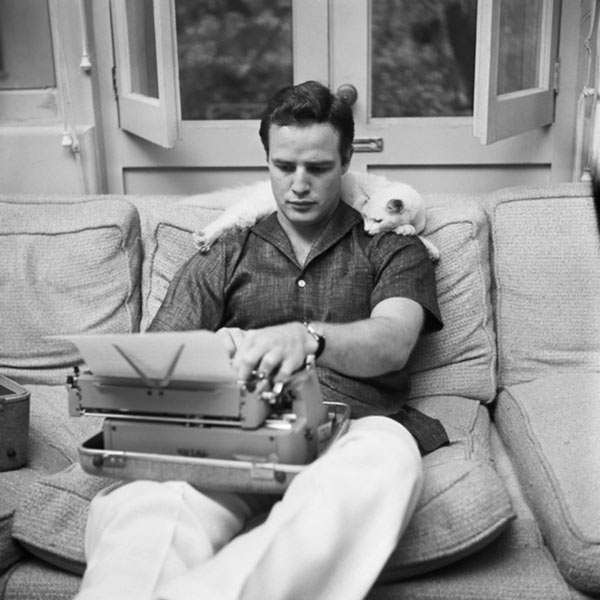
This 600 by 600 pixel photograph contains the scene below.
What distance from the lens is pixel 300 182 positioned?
1798 millimetres

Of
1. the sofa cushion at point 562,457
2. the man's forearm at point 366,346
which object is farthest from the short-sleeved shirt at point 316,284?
the sofa cushion at point 562,457

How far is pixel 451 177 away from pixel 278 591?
1.64 m

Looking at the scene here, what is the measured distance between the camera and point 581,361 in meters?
2.05

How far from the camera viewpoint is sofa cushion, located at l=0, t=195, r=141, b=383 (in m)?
2.16

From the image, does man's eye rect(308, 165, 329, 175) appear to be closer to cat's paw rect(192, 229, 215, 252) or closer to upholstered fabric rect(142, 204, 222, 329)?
cat's paw rect(192, 229, 215, 252)

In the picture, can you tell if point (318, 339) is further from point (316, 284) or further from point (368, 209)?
point (368, 209)

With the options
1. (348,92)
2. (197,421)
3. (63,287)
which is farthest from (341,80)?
(197,421)

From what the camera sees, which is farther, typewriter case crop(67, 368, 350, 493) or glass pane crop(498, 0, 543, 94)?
glass pane crop(498, 0, 543, 94)

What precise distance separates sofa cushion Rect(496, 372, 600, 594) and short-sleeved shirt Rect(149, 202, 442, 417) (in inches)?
10.4

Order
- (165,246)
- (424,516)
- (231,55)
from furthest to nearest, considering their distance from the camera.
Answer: (231,55), (165,246), (424,516)

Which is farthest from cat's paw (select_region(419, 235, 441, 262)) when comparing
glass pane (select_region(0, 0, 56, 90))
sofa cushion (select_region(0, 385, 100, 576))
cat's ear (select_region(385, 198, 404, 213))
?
glass pane (select_region(0, 0, 56, 90))

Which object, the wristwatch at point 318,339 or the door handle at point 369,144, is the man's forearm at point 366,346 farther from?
the door handle at point 369,144

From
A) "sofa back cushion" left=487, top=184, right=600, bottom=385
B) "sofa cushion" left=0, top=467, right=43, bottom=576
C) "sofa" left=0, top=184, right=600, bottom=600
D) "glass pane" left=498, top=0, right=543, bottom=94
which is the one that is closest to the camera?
"sofa cushion" left=0, top=467, right=43, bottom=576

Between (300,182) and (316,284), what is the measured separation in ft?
0.73
